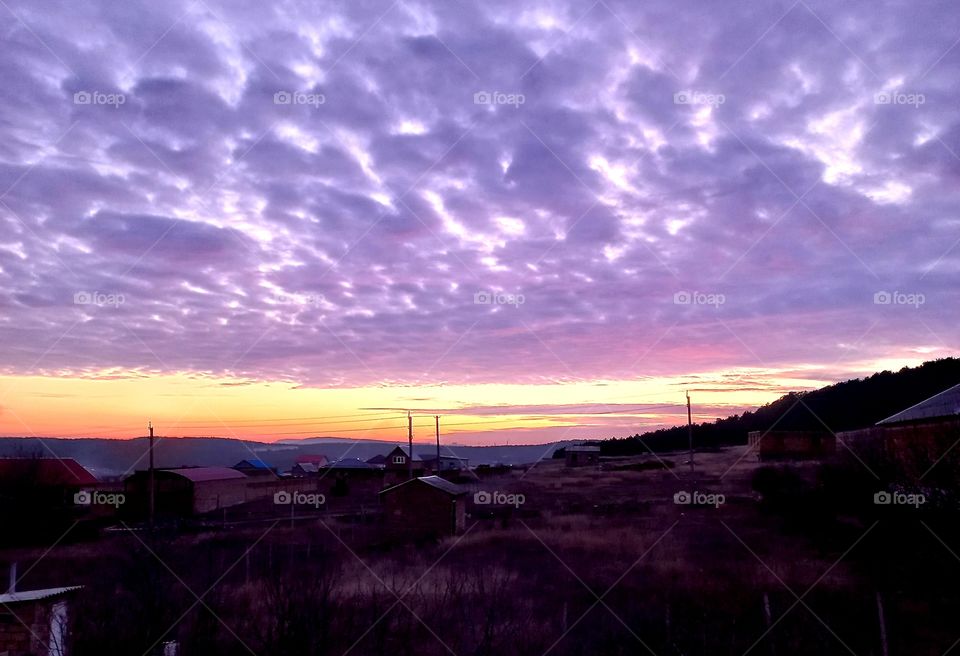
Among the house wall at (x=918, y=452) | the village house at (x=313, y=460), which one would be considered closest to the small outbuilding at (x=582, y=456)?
the village house at (x=313, y=460)

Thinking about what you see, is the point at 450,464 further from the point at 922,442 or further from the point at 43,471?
the point at 922,442

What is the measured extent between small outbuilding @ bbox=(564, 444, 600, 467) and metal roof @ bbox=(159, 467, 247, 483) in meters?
50.2

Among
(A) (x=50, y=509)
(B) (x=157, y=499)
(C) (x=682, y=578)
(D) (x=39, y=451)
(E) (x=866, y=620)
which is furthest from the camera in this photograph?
(B) (x=157, y=499)

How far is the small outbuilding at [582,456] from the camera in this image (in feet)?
302

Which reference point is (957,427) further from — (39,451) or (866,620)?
(39,451)

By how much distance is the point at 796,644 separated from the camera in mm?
10844

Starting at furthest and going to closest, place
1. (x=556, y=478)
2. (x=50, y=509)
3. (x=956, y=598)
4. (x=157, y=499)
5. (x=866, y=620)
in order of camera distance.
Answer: (x=556, y=478) → (x=157, y=499) → (x=50, y=509) → (x=956, y=598) → (x=866, y=620)

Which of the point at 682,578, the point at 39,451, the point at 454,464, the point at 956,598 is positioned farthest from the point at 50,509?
the point at 454,464

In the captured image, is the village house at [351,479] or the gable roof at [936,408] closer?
the gable roof at [936,408]

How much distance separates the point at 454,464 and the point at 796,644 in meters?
74.8

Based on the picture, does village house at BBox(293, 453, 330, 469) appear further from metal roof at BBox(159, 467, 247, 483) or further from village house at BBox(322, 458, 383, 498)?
metal roof at BBox(159, 467, 247, 483)

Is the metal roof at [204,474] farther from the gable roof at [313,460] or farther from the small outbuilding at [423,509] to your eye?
the gable roof at [313,460]

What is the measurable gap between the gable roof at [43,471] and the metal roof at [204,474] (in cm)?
571

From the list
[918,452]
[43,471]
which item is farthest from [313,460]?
[918,452]
